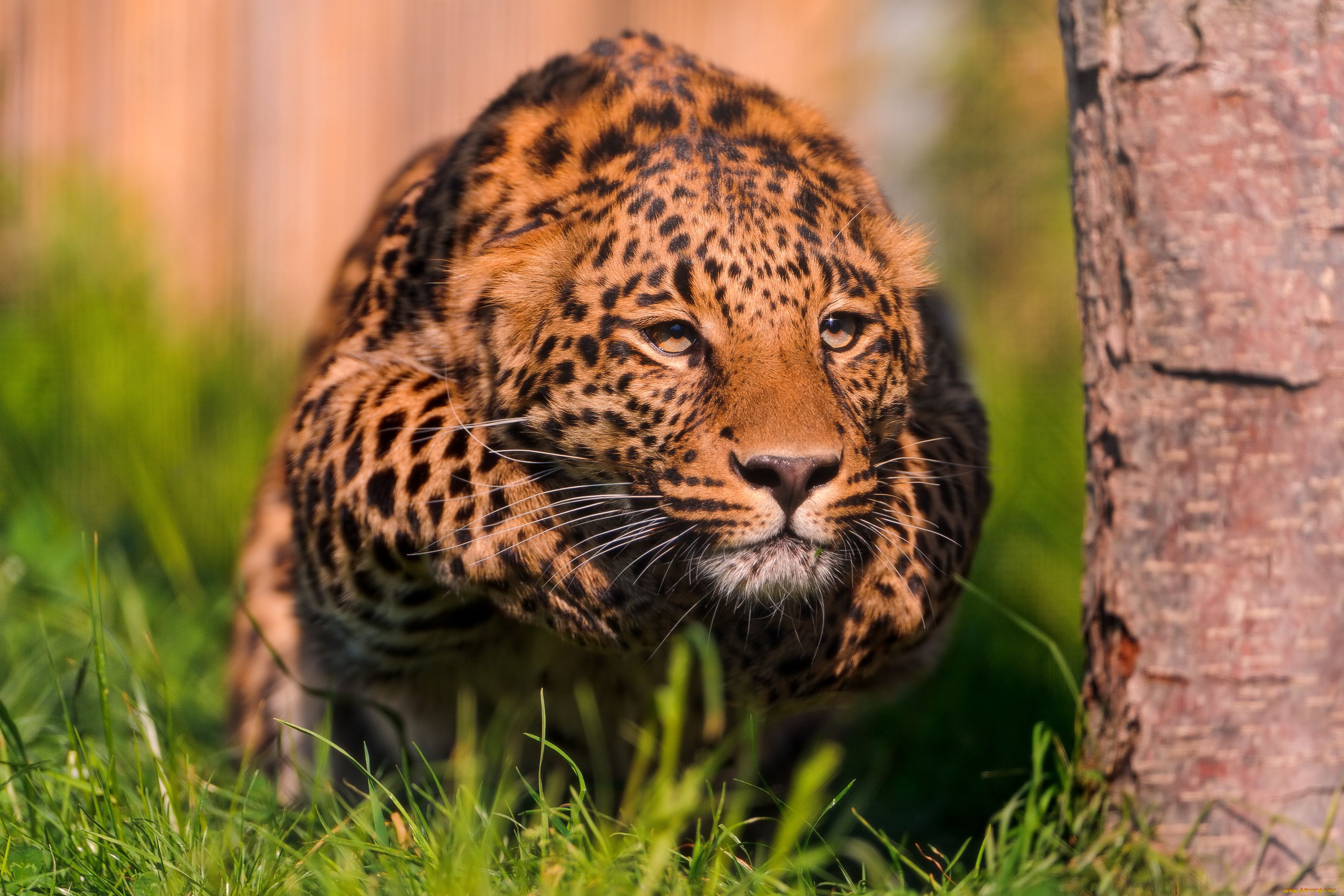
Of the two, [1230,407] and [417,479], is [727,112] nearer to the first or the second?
[417,479]

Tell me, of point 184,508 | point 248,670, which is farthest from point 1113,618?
point 184,508

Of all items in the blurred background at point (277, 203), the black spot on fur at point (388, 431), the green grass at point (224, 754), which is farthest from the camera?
the blurred background at point (277, 203)

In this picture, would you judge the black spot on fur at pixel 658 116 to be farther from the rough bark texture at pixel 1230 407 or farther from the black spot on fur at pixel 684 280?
the rough bark texture at pixel 1230 407

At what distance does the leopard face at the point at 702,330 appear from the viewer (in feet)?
8.68

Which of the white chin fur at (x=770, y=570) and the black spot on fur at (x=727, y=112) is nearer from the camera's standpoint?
the white chin fur at (x=770, y=570)

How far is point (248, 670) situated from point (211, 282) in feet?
12.3

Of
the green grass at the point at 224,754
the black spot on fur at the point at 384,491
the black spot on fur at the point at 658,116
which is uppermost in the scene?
the black spot on fur at the point at 658,116

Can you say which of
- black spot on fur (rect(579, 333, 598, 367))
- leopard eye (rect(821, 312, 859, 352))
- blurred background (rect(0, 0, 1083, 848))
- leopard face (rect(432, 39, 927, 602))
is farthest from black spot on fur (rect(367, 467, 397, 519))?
blurred background (rect(0, 0, 1083, 848))

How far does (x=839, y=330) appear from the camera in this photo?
115 inches

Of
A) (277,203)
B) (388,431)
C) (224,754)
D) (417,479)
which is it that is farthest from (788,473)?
(277,203)

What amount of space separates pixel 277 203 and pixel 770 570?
5309mm

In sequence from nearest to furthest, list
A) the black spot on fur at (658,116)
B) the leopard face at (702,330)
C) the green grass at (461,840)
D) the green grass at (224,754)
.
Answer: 1. the green grass at (461,840)
2. the green grass at (224,754)
3. the leopard face at (702,330)
4. the black spot on fur at (658,116)

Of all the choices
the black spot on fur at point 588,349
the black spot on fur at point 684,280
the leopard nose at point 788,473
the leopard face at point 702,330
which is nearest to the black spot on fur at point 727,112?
the leopard face at point 702,330

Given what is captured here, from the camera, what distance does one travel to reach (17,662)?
4.11m
